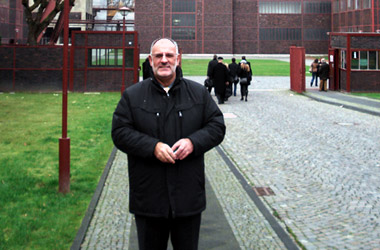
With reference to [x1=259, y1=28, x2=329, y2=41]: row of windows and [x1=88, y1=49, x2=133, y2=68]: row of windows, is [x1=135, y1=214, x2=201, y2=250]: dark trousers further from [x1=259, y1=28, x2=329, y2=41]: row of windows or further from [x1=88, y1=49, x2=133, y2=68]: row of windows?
[x1=259, y1=28, x2=329, y2=41]: row of windows

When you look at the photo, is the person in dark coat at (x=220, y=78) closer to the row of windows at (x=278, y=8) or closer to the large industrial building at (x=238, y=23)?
Answer: the large industrial building at (x=238, y=23)

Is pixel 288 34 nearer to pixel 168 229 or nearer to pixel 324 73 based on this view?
pixel 324 73

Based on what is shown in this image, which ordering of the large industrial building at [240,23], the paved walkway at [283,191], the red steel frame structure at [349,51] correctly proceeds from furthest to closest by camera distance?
the large industrial building at [240,23] → the red steel frame structure at [349,51] → the paved walkway at [283,191]

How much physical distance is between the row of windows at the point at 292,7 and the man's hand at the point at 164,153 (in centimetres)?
8177

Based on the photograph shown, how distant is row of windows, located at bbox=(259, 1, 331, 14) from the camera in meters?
82.0

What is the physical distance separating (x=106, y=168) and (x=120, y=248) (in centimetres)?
412

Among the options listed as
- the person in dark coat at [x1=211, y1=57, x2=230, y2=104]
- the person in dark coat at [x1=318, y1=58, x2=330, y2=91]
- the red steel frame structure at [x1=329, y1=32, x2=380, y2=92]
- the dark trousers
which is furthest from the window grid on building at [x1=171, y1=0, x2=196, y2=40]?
the dark trousers

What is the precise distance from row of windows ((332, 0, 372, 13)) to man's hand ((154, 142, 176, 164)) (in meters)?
68.1

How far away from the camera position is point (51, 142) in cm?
1253

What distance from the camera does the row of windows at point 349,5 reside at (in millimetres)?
67500

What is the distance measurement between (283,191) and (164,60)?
4949 mm

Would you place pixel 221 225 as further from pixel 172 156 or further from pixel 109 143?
pixel 109 143

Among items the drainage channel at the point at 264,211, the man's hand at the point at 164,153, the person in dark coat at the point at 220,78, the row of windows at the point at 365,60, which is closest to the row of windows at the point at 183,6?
the row of windows at the point at 365,60

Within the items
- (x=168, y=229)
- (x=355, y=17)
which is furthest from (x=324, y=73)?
(x=355, y=17)
